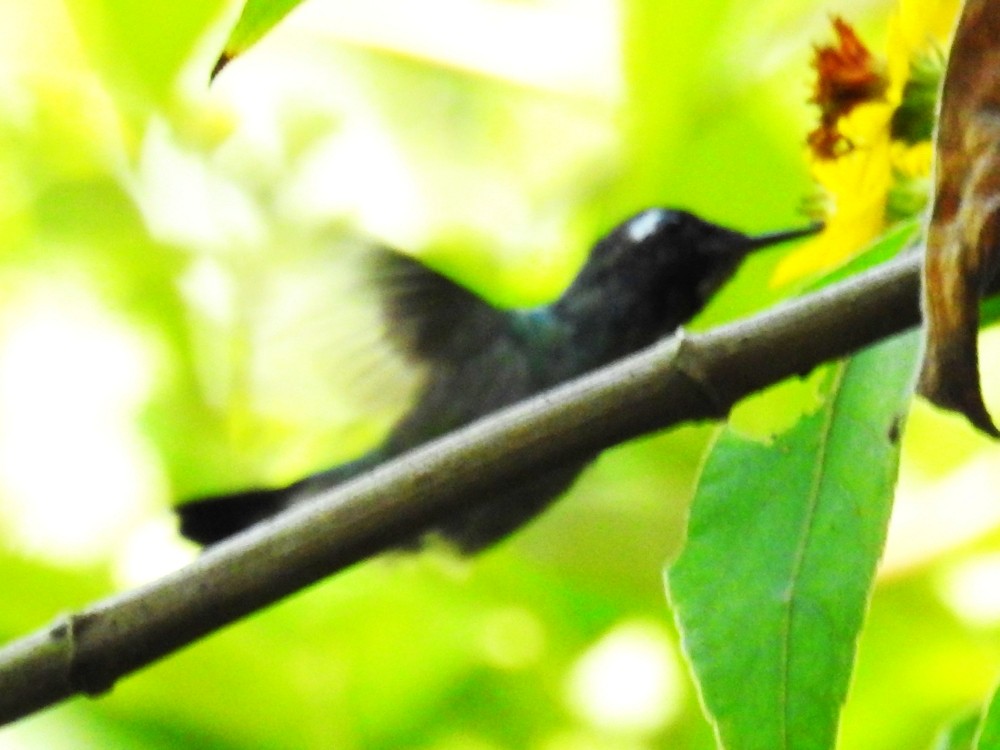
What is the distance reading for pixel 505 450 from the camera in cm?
40

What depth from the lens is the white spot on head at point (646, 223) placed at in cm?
89

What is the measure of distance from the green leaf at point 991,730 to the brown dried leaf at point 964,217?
0.56 feet

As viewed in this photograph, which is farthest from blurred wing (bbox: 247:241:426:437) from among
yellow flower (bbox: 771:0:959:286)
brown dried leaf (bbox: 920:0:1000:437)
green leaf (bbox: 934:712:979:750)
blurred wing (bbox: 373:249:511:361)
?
brown dried leaf (bbox: 920:0:1000:437)

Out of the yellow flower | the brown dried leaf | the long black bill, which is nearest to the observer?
the brown dried leaf

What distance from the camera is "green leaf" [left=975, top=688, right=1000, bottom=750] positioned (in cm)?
48

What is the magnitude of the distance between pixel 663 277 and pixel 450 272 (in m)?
0.39

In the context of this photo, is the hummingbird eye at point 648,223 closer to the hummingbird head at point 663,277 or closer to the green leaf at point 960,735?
the hummingbird head at point 663,277

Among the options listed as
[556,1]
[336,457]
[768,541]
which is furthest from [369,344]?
[556,1]

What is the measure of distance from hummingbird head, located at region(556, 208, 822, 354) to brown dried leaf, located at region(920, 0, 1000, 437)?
1.65 feet

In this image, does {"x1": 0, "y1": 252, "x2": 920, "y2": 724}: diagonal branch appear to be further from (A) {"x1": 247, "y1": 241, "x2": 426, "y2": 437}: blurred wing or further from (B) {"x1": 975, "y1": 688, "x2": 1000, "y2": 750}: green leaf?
(A) {"x1": 247, "y1": 241, "x2": 426, "y2": 437}: blurred wing

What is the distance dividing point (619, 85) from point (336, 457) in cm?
53

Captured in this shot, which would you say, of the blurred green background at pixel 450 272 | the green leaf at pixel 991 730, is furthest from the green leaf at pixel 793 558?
the blurred green background at pixel 450 272

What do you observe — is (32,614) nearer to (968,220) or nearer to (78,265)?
(78,265)

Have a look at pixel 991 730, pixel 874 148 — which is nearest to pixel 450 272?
pixel 874 148
